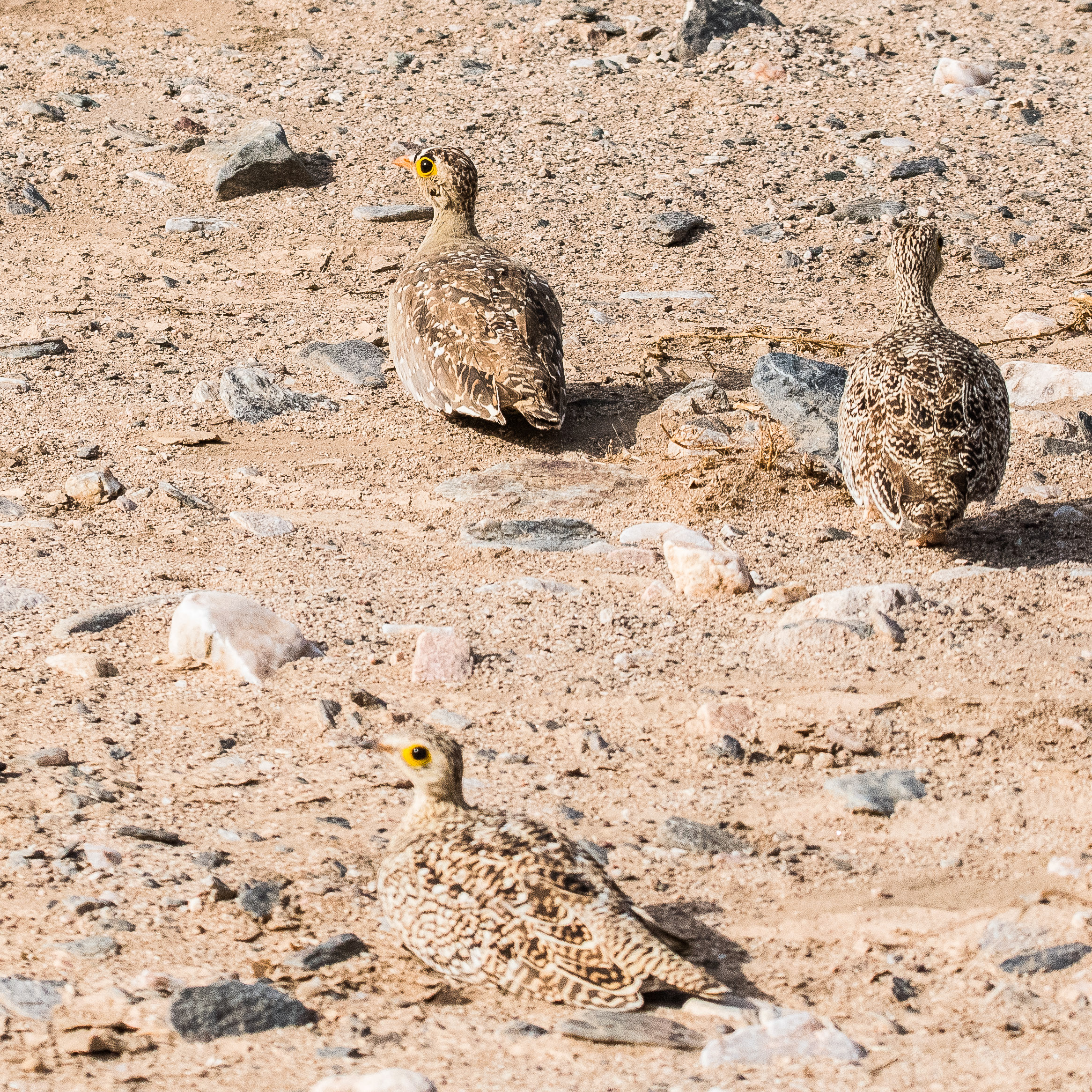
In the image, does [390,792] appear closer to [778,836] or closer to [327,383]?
[778,836]

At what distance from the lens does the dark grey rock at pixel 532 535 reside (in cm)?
656

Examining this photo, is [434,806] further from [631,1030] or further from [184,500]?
[184,500]

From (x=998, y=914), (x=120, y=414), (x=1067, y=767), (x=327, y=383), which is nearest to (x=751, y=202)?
(x=327, y=383)

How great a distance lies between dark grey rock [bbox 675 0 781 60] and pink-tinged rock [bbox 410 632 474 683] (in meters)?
9.14

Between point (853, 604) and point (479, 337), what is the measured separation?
2929 millimetres

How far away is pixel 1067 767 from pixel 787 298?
572cm

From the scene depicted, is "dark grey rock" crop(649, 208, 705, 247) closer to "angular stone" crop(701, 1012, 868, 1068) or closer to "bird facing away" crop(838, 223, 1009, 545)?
"bird facing away" crop(838, 223, 1009, 545)

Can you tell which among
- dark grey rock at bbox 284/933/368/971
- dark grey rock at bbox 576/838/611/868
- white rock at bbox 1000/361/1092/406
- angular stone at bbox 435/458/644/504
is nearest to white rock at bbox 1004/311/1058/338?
white rock at bbox 1000/361/1092/406

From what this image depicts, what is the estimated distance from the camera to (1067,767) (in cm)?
469

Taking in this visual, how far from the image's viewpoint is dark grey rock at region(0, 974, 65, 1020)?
11.2ft

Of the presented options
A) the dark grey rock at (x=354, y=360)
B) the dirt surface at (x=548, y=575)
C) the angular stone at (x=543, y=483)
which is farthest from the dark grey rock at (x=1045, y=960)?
the dark grey rock at (x=354, y=360)

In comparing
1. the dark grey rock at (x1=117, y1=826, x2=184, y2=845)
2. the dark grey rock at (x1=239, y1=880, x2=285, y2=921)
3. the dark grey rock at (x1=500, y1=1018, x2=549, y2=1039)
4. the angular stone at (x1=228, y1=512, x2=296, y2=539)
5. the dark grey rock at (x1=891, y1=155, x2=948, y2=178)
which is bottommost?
the angular stone at (x1=228, y1=512, x2=296, y2=539)

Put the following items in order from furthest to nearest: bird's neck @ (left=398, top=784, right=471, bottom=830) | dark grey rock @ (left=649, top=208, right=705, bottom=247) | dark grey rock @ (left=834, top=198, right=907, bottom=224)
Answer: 1. dark grey rock @ (left=834, top=198, right=907, bottom=224)
2. dark grey rock @ (left=649, top=208, right=705, bottom=247)
3. bird's neck @ (left=398, top=784, right=471, bottom=830)

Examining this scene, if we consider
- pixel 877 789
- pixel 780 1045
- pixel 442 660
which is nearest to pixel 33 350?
pixel 442 660
